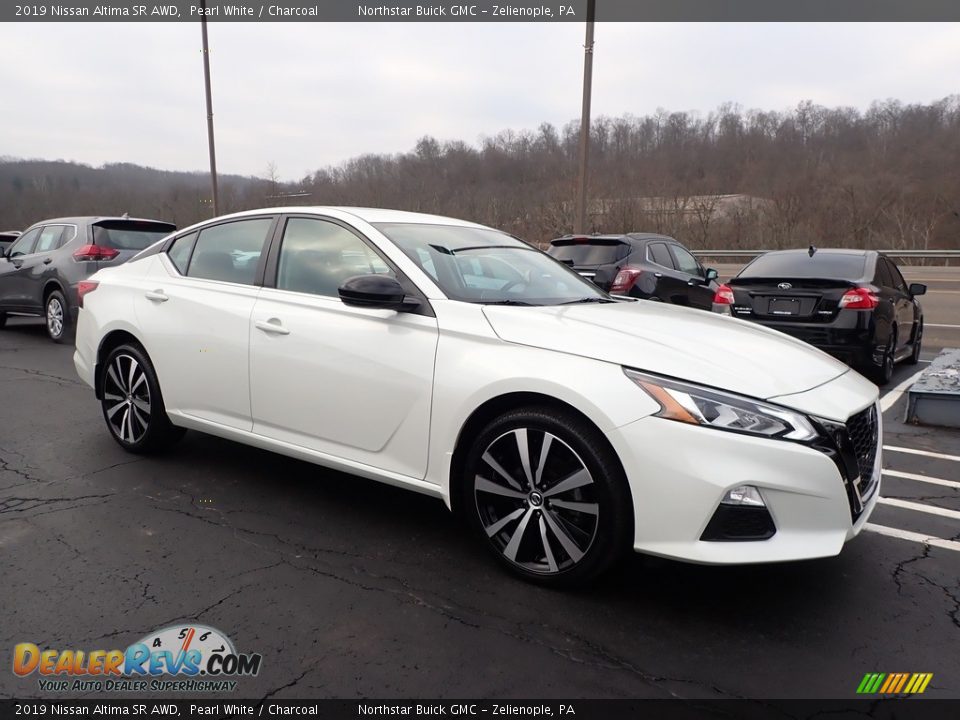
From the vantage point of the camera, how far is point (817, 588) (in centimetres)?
295

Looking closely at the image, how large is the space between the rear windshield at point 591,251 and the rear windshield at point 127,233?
5.93 metres

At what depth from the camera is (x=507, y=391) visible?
2840 mm

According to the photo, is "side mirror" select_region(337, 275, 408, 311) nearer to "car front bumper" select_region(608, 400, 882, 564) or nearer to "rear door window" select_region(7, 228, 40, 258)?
"car front bumper" select_region(608, 400, 882, 564)

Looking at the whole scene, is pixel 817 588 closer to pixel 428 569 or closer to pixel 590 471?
pixel 590 471

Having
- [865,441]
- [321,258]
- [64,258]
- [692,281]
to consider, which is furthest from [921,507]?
[64,258]

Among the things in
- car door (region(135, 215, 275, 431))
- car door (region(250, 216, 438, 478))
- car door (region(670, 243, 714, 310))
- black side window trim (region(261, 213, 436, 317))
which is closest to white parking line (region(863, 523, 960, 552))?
car door (region(250, 216, 438, 478))

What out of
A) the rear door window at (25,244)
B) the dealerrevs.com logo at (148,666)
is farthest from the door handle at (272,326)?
the rear door window at (25,244)

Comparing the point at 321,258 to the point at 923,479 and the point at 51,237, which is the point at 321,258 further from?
the point at 51,237

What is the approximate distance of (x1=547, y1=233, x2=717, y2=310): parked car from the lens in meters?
9.22

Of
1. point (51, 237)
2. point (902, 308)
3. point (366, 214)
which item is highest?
point (366, 214)

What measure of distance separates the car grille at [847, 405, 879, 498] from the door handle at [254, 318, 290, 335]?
105 inches

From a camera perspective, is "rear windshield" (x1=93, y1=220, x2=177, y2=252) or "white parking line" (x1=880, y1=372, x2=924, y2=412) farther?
"rear windshield" (x1=93, y1=220, x2=177, y2=252)

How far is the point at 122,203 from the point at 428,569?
5870cm

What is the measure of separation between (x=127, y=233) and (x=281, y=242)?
7488 mm
